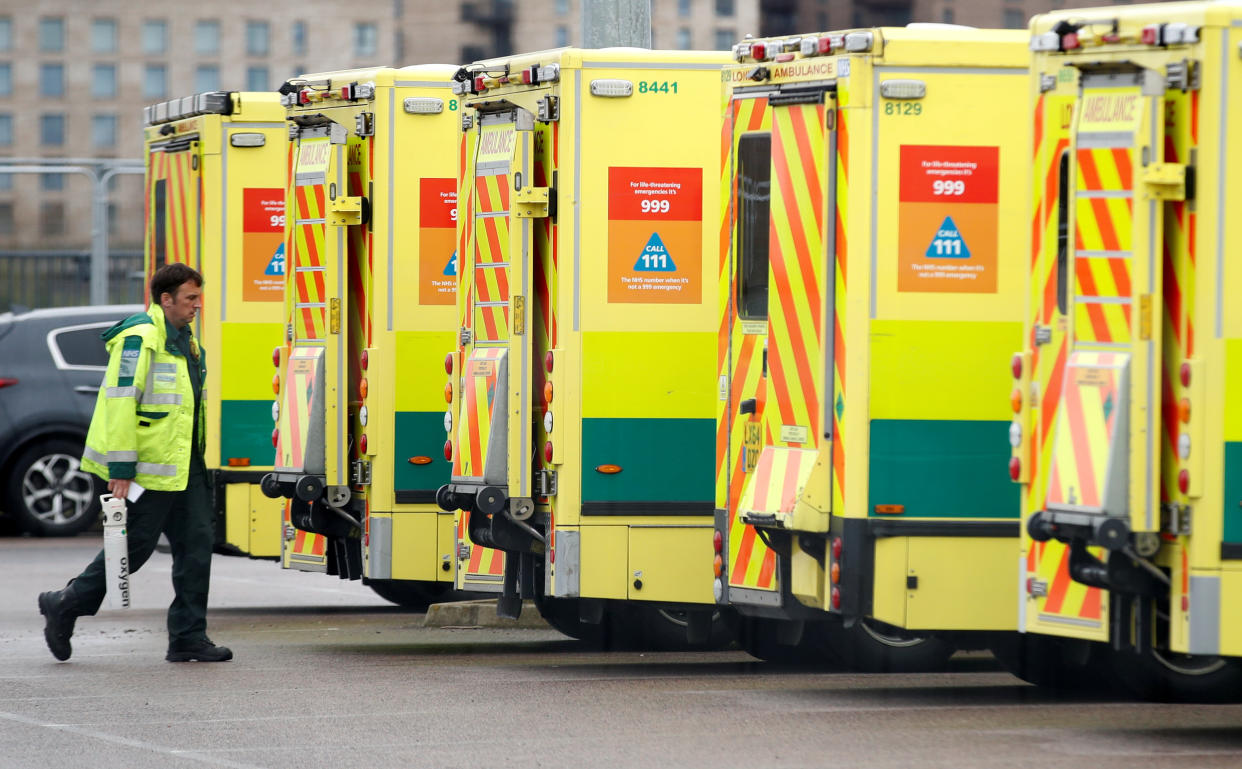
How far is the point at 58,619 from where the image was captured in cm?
1033

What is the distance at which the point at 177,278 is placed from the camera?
409 inches

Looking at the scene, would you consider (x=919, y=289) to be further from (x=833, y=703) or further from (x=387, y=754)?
(x=387, y=754)

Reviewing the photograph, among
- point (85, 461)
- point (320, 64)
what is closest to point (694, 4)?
point (320, 64)

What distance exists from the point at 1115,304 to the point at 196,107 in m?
6.82

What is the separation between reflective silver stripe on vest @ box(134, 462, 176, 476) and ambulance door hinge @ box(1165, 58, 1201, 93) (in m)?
5.16

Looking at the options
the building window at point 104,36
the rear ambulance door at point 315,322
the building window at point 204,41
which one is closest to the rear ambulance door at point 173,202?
the rear ambulance door at point 315,322

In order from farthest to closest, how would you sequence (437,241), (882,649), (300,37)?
(300,37) → (437,241) → (882,649)

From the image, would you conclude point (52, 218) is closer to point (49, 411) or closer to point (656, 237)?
point (49, 411)

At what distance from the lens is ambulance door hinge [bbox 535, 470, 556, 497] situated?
1002 centimetres

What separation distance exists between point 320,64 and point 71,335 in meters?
105

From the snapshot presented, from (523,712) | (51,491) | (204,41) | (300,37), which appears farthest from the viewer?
(204,41)

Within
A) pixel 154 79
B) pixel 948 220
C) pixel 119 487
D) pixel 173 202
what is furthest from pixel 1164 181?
pixel 154 79

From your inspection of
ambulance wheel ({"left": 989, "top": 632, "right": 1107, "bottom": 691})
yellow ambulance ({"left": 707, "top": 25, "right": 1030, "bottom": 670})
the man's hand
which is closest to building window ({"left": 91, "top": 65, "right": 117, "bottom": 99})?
the man's hand

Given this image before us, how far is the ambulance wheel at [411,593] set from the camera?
39.4ft
